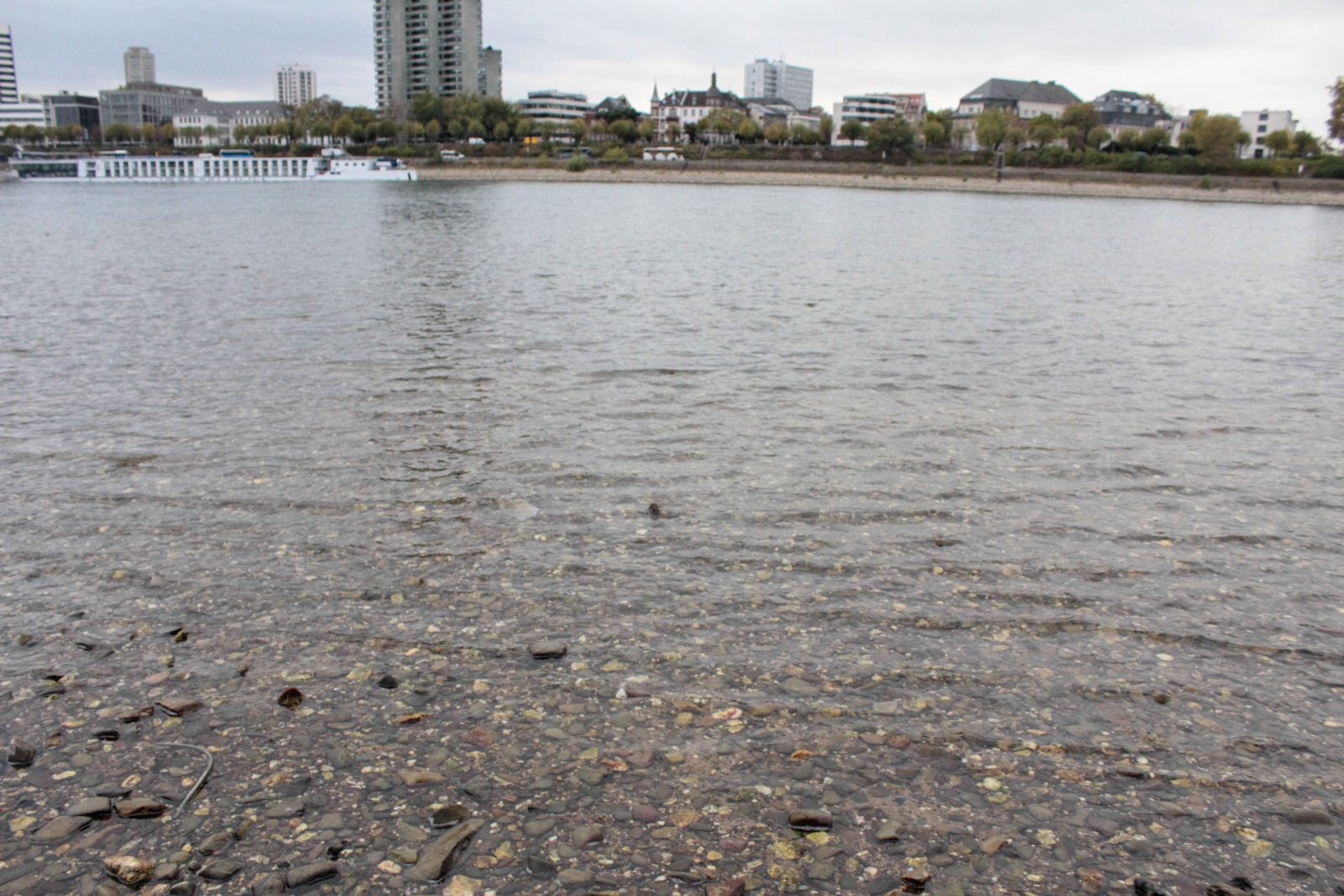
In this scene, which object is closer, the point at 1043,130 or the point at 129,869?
the point at 129,869

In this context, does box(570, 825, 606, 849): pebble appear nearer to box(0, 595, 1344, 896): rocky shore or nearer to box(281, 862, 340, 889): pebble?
box(0, 595, 1344, 896): rocky shore

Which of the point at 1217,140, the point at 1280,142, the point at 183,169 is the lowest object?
the point at 183,169

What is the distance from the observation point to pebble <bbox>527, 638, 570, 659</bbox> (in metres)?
6.96

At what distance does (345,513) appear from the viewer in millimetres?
9773

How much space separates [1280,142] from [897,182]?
77261mm

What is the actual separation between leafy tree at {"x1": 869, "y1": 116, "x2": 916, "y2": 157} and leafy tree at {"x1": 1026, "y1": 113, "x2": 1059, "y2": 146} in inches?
978

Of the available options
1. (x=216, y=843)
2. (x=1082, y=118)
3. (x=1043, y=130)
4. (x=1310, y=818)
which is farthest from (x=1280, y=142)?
(x=216, y=843)

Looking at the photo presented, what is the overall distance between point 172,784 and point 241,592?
2.71m

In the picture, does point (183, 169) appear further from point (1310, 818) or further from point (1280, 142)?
point (1280, 142)

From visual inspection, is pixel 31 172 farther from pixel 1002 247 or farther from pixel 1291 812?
pixel 1291 812

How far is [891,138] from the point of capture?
179 meters

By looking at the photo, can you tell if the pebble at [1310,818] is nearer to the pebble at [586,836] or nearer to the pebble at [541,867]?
the pebble at [586,836]

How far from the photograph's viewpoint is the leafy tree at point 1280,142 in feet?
563

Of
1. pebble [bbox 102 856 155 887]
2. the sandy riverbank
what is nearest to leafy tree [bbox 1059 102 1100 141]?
the sandy riverbank
